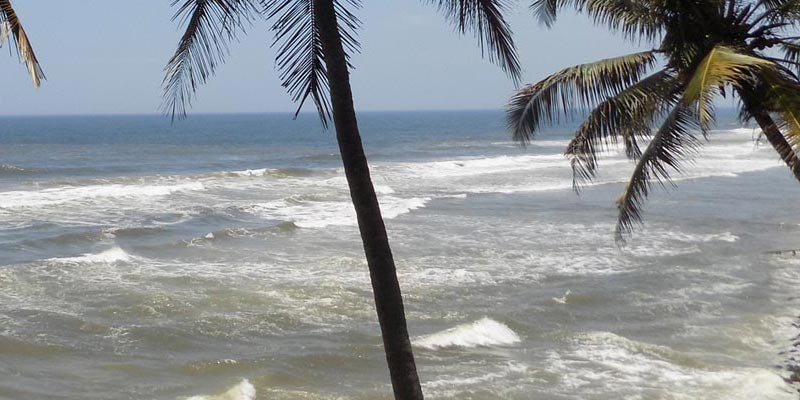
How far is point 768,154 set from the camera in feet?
173

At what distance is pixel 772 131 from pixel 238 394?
666cm

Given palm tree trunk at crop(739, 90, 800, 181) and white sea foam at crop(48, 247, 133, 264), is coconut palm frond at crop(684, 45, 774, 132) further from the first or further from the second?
white sea foam at crop(48, 247, 133, 264)

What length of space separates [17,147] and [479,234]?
189 feet

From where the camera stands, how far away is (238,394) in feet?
37.7

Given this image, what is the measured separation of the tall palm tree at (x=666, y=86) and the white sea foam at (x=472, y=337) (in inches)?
115

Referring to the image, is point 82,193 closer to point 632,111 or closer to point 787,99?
point 632,111

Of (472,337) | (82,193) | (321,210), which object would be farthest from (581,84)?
(82,193)

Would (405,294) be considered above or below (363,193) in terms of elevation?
below

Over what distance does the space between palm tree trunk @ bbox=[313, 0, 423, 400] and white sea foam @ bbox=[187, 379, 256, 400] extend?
6.20 metres

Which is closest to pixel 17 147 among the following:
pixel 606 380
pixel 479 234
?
pixel 479 234

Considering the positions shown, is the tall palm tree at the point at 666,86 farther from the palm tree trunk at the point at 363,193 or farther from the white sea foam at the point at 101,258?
the white sea foam at the point at 101,258

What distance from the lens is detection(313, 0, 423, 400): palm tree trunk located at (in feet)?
17.7

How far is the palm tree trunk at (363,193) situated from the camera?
213 inches

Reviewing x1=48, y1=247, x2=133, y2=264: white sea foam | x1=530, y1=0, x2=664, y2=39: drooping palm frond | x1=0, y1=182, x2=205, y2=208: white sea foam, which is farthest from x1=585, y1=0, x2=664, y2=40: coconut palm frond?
x1=0, y1=182, x2=205, y2=208: white sea foam
